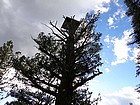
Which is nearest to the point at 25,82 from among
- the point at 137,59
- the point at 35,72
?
the point at 35,72

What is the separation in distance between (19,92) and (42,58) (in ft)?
10.7

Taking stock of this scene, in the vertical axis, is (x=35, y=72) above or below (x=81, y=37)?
below

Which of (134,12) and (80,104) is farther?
(80,104)

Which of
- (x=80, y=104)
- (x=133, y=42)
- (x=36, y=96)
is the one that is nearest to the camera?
(x=133, y=42)

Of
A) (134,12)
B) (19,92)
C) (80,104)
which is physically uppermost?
(134,12)

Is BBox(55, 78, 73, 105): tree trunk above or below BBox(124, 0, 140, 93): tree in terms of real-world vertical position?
below

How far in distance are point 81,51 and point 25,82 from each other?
4660 mm

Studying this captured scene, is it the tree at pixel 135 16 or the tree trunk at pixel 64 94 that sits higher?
the tree at pixel 135 16

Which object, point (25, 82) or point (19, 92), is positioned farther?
point (19, 92)

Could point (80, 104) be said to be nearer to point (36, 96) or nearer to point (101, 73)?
point (101, 73)

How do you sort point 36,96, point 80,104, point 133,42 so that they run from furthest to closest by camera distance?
point 36,96
point 80,104
point 133,42

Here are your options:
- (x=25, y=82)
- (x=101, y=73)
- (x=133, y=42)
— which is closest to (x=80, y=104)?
(x=101, y=73)

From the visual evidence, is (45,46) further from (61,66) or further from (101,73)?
(101,73)

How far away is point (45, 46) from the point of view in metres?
18.8
